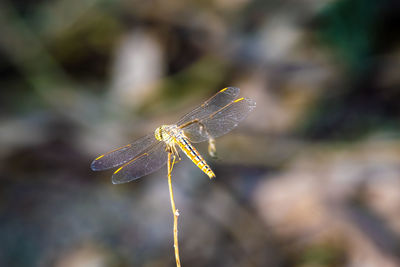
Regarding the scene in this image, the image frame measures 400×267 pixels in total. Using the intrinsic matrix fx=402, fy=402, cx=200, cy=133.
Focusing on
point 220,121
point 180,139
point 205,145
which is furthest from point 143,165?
point 205,145

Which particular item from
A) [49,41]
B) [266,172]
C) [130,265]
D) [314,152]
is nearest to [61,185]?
[130,265]

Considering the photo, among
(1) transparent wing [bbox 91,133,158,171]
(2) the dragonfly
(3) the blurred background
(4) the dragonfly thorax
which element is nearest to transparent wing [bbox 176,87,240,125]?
(2) the dragonfly

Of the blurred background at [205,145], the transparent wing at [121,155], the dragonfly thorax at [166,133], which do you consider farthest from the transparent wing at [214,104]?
the blurred background at [205,145]

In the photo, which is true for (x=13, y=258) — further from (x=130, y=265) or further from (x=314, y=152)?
(x=314, y=152)

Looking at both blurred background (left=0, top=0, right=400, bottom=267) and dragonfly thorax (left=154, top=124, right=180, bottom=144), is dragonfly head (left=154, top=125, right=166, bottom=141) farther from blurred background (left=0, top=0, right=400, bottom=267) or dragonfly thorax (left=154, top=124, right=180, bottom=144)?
blurred background (left=0, top=0, right=400, bottom=267)

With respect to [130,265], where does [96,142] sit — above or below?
above

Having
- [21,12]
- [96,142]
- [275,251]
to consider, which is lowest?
[275,251]

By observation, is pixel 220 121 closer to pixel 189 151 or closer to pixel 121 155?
pixel 189 151
